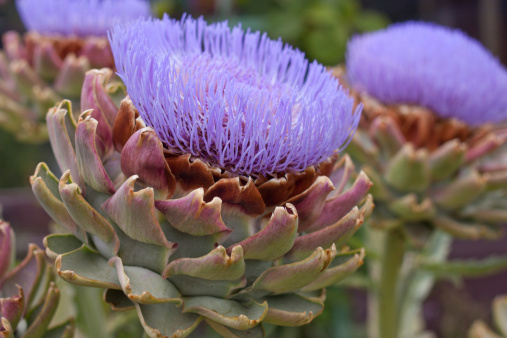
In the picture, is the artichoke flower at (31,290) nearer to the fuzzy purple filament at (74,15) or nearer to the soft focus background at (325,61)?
the fuzzy purple filament at (74,15)

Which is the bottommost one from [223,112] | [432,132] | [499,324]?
[499,324]

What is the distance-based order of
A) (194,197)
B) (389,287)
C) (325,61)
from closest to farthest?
(194,197)
(389,287)
(325,61)

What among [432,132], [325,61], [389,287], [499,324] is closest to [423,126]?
[432,132]

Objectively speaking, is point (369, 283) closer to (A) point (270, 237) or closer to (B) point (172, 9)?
(A) point (270, 237)

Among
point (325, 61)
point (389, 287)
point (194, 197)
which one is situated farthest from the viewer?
point (325, 61)

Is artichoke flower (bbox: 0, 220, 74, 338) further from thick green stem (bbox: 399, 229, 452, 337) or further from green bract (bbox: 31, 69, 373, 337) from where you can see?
thick green stem (bbox: 399, 229, 452, 337)

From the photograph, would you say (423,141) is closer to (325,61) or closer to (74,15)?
(74,15)

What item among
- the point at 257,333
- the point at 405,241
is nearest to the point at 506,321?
the point at 405,241
